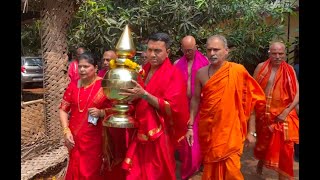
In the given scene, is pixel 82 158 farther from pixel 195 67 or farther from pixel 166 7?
pixel 166 7

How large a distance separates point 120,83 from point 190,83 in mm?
2657

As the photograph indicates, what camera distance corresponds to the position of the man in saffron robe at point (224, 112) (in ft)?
13.4

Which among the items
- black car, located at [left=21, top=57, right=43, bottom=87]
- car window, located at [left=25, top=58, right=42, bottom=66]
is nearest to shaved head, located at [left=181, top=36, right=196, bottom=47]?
black car, located at [left=21, top=57, right=43, bottom=87]

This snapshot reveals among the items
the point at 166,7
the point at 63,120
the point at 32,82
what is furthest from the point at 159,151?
the point at 32,82

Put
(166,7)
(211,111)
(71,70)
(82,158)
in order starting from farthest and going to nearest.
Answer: (166,7) < (71,70) < (211,111) < (82,158)

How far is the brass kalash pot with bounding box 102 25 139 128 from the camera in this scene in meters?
3.35

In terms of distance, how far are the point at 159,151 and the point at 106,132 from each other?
575 millimetres

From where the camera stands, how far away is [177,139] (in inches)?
155

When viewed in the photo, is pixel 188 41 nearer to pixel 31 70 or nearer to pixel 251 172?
pixel 251 172

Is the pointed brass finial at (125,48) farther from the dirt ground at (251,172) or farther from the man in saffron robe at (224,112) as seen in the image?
the dirt ground at (251,172)

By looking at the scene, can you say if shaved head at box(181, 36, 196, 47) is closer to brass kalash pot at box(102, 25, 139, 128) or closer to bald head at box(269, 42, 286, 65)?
bald head at box(269, 42, 286, 65)

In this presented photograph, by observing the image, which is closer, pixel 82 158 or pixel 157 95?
pixel 157 95

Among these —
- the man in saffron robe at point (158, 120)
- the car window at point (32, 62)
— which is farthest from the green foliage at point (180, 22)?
the car window at point (32, 62)

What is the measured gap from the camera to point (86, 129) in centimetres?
393
